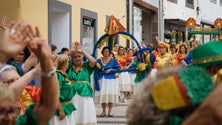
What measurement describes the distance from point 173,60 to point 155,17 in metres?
14.2

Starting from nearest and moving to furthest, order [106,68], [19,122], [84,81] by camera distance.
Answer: [19,122], [84,81], [106,68]

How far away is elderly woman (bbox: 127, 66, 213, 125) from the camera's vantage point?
1.72m

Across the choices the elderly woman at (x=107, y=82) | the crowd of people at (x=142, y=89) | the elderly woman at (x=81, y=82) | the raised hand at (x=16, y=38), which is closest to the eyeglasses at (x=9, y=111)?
the crowd of people at (x=142, y=89)

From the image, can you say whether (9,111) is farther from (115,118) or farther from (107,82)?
(107,82)

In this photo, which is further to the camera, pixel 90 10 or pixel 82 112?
pixel 90 10

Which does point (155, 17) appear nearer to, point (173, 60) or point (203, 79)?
point (173, 60)

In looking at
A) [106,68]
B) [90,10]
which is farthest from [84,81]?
[90,10]

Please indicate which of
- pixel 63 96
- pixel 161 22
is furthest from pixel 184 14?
pixel 63 96

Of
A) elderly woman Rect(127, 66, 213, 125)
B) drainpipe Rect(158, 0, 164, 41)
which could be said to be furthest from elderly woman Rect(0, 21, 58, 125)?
drainpipe Rect(158, 0, 164, 41)

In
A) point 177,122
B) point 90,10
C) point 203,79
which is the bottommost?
point 177,122

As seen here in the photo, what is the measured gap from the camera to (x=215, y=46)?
3.74 m

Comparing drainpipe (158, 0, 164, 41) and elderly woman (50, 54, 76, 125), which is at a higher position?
drainpipe (158, 0, 164, 41)

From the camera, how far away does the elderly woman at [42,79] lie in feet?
8.34

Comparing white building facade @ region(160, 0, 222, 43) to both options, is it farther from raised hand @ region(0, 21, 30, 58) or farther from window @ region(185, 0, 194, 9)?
raised hand @ region(0, 21, 30, 58)
